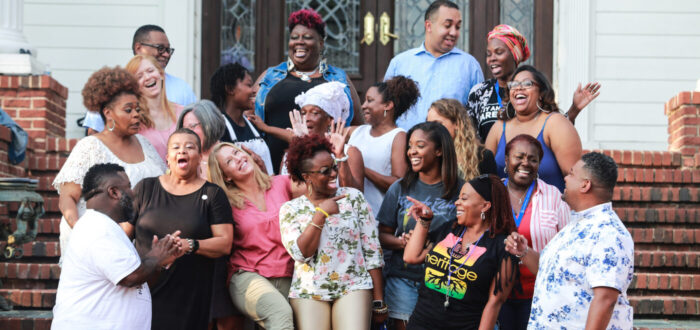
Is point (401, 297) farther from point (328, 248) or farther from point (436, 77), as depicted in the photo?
point (436, 77)

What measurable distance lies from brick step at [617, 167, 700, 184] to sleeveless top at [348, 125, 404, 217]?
2.58m

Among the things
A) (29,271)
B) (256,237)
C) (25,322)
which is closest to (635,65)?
(256,237)

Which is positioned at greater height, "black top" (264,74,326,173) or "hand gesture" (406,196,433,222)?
"black top" (264,74,326,173)

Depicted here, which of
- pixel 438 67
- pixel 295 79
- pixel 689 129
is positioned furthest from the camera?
pixel 689 129

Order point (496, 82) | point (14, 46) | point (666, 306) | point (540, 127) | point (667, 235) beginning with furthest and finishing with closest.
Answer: point (14, 46)
point (667, 235)
point (666, 306)
point (496, 82)
point (540, 127)

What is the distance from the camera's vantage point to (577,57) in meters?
9.47

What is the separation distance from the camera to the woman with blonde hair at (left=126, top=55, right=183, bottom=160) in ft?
20.0

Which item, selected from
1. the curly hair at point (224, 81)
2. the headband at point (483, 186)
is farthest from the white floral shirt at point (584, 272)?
the curly hair at point (224, 81)

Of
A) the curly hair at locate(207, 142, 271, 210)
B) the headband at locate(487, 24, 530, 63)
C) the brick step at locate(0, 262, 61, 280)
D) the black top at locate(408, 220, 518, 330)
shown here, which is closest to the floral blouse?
the curly hair at locate(207, 142, 271, 210)

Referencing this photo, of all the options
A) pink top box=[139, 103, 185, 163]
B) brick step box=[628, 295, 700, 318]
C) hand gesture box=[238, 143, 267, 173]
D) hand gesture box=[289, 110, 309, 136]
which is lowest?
brick step box=[628, 295, 700, 318]

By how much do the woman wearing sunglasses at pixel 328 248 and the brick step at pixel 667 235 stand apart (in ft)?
9.42

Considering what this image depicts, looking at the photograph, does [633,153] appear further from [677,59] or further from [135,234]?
[135,234]

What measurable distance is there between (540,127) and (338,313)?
5.17 feet

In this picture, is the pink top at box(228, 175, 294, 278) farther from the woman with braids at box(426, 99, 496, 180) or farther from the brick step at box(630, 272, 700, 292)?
the brick step at box(630, 272, 700, 292)
